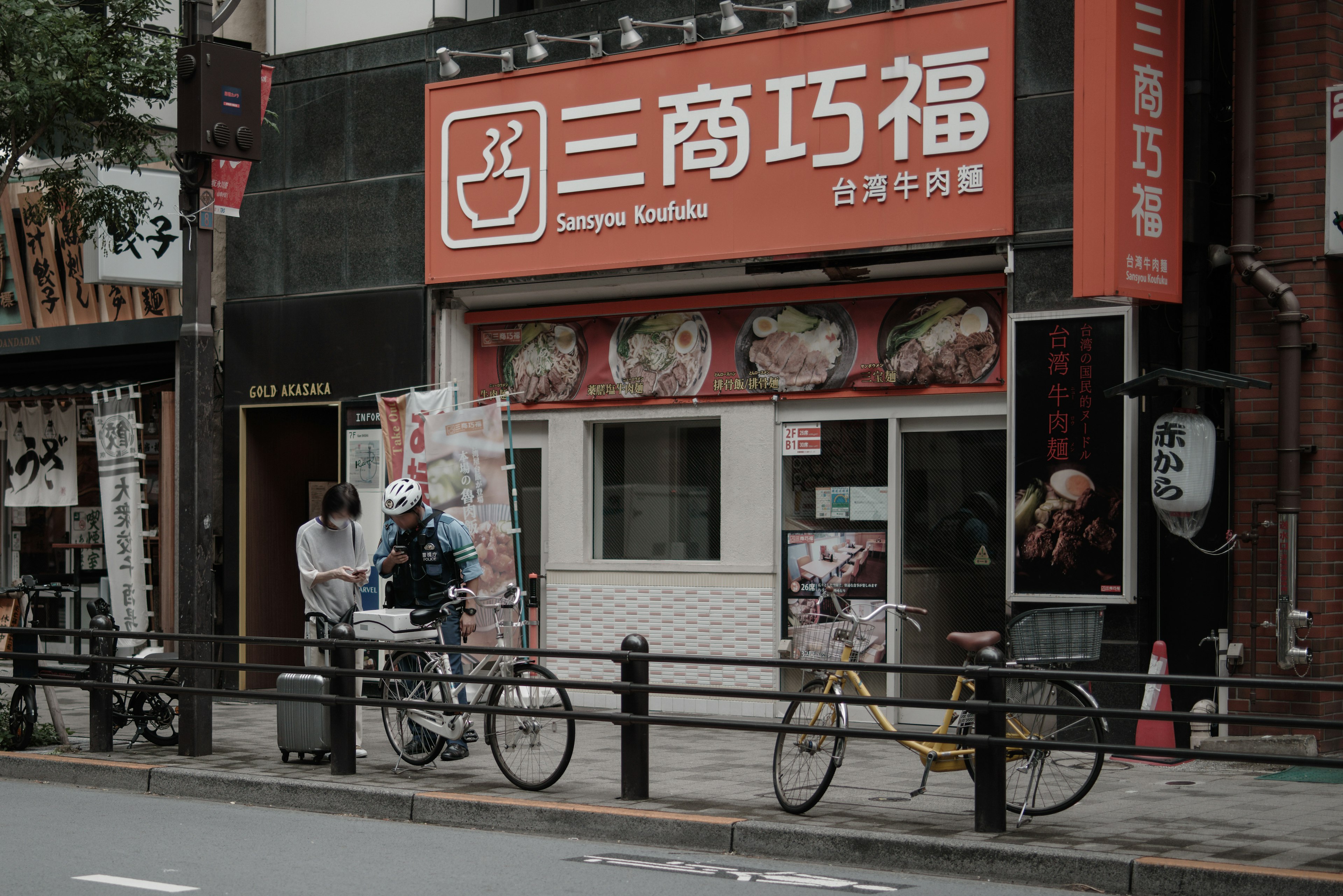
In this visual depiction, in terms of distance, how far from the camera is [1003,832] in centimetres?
763

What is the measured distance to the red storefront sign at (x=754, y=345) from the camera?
1165 centimetres

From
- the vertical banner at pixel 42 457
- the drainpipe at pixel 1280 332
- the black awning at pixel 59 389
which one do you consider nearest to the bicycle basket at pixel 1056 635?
the drainpipe at pixel 1280 332

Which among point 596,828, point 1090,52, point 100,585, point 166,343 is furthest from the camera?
point 100,585

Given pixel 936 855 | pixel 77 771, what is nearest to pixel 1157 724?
pixel 936 855

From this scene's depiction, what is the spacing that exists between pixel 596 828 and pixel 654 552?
4.97 metres

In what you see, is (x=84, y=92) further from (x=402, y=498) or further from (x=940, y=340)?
(x=940, y=340)

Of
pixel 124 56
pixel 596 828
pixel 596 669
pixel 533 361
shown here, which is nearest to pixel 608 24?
pixel 533 361

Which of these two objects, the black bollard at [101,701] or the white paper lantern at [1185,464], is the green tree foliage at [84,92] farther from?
the white paper lantern at [1185,464]

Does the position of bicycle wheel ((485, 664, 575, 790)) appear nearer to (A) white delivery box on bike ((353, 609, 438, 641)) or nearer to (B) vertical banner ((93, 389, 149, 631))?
(A) white delivery box on bike ((353, 609, 438, 641))

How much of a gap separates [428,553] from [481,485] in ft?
7.94

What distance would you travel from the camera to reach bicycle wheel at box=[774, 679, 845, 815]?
8.30 m

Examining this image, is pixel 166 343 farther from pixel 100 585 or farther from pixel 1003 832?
pixel 1003 832

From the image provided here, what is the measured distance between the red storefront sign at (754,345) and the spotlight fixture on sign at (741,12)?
82.6 inches

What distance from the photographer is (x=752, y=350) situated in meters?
12.6
